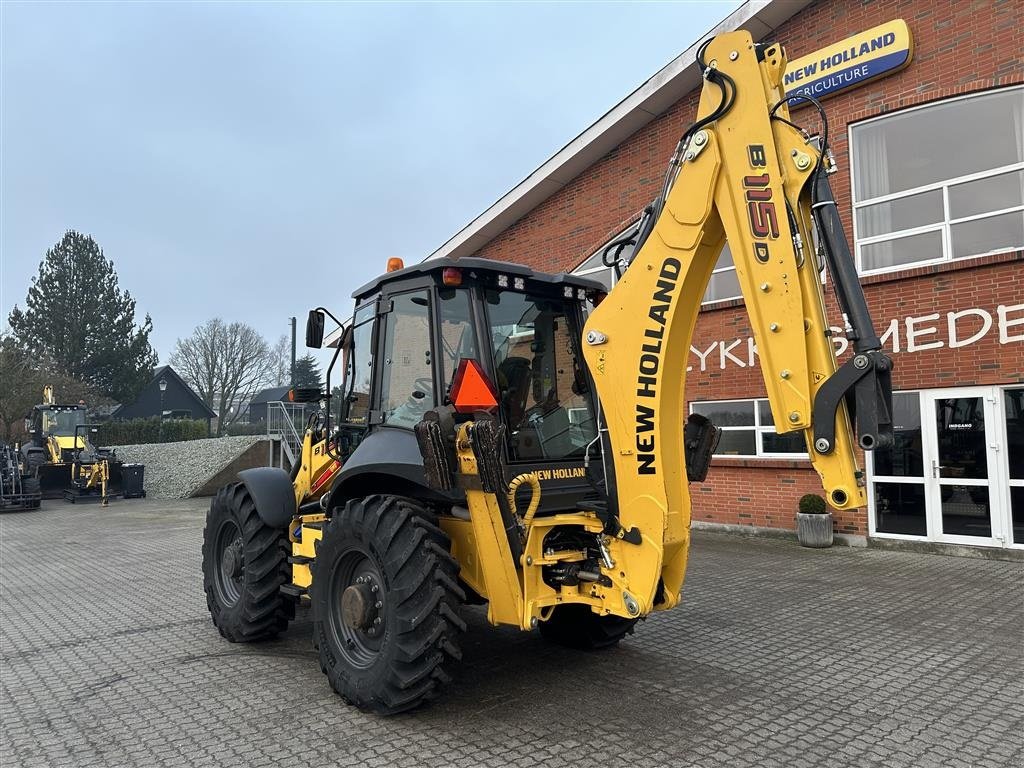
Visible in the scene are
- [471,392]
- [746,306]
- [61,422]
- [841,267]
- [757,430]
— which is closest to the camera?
[841,267]

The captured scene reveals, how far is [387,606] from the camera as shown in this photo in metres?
3.90

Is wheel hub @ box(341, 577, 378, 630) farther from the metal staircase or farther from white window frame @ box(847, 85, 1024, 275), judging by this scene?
white window frame @ box(847, 85, 1024, 275)

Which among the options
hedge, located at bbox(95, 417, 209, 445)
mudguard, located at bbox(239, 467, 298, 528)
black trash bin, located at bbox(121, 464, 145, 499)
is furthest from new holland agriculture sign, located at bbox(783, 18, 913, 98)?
hedge, located at bbox(95, 417, 209, 445)

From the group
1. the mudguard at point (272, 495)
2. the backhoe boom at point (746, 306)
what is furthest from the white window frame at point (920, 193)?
the mudguard at point (272, 495)

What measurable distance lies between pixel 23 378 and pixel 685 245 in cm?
2924

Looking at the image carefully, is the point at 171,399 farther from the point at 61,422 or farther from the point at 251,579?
the point at 251,579

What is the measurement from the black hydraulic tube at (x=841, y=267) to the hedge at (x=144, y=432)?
114ft

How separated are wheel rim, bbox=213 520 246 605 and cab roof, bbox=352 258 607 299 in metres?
2.25

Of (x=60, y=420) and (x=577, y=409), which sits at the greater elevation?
(x=60, y=420)

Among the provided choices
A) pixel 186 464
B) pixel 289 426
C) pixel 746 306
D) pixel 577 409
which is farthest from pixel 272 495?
pixel 186 464

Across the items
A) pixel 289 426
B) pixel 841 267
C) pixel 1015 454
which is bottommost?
pixel 1015 454

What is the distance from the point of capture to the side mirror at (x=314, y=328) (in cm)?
525

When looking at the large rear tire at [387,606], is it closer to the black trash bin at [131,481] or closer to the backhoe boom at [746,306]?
the backhoe boom at [746,306]

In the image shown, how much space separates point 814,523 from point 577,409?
646 cm
